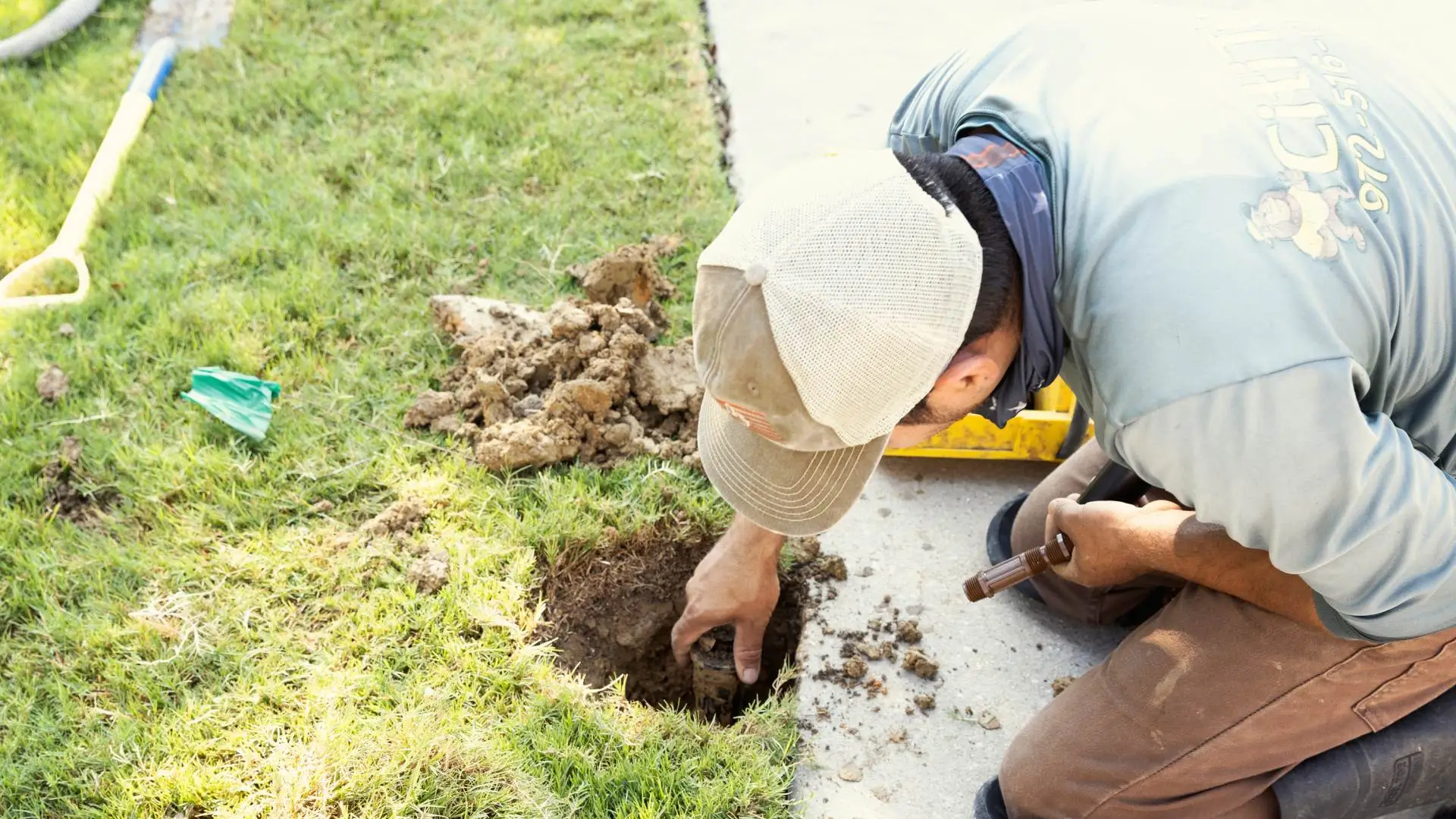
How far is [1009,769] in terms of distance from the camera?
204 centimetres

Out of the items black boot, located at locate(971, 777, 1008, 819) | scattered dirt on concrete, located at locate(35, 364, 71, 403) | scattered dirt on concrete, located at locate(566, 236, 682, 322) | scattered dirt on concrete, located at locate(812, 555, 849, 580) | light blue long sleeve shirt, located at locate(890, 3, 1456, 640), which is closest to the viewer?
light blue long sleeve shirt, located at locate(890, 3, 1456, 640)

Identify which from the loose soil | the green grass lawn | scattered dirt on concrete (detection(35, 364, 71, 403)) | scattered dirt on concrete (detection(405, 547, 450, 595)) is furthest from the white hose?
the loose soil

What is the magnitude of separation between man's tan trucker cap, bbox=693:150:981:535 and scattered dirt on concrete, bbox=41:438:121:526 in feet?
5.88

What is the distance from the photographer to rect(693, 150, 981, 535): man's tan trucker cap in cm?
142

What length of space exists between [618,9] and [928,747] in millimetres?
3240

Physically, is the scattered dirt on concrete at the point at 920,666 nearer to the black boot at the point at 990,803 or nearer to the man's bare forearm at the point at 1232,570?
the black boot at the point at 990,803

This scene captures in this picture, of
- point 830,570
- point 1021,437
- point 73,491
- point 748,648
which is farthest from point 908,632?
point 73,491

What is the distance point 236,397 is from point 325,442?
29 centimetres

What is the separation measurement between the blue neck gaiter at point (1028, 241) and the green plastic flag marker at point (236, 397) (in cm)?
193

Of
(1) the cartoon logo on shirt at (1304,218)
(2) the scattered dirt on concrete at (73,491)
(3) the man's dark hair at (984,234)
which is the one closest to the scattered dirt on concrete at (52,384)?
(2) the scattered dirt on concrete at (73,491)

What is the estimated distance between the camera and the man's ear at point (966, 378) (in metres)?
1.52

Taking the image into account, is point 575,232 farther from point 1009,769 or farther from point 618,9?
point 1009,769

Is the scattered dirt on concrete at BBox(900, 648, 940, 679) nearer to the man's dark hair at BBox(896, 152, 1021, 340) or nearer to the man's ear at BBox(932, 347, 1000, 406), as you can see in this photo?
the man's ear at BBox(932, 347, 1000, 406)

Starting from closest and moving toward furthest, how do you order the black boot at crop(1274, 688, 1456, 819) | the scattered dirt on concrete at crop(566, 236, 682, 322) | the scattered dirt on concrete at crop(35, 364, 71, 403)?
the black boot at crop(1274, 688, 1456, 819) < the scattered dirt on concrete at crop(35, 364, 71, 403) < the scattered dirt on concrete at crop(566, 236, 682, 322)
